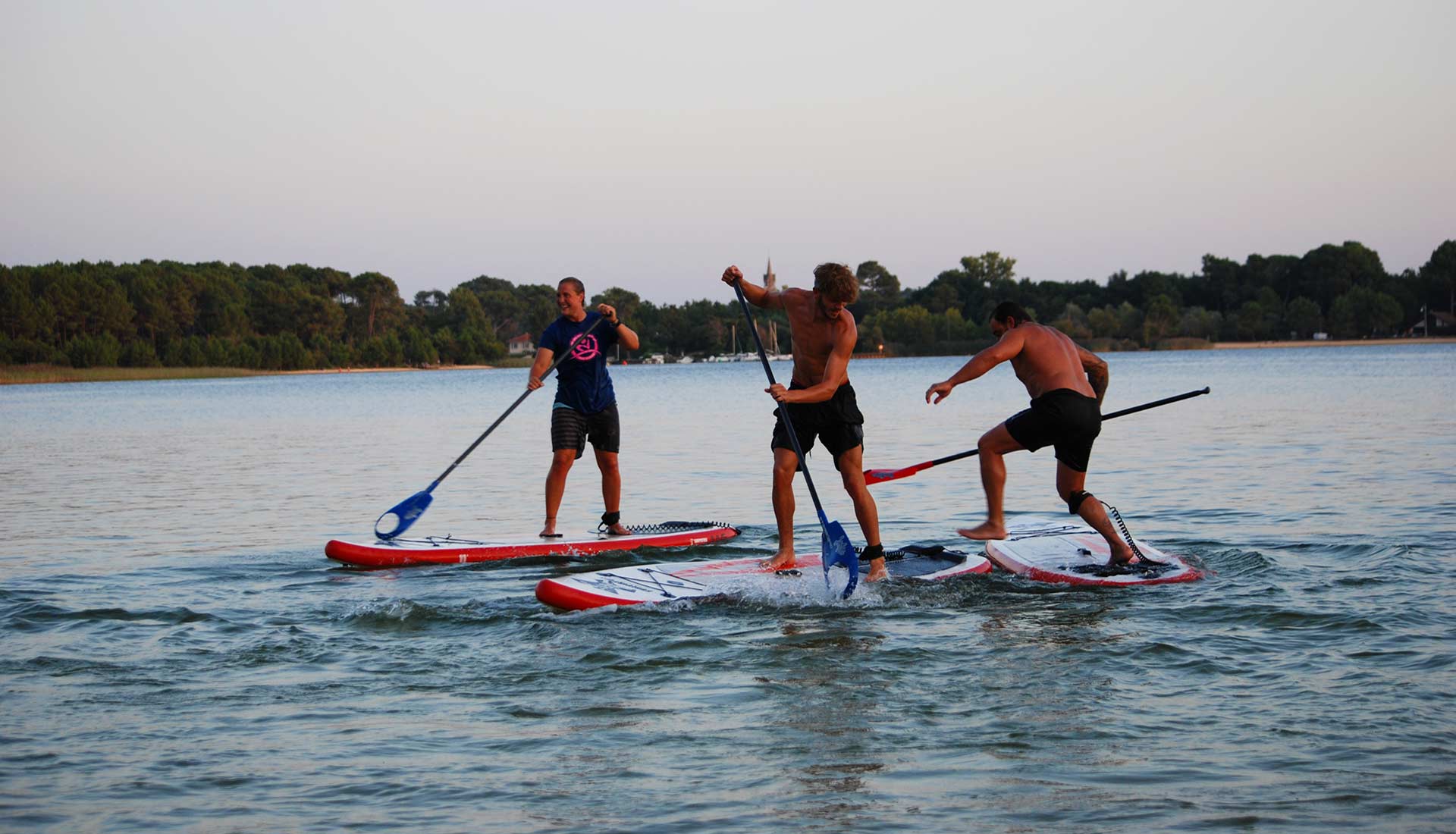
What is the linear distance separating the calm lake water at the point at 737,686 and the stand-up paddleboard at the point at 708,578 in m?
0.14

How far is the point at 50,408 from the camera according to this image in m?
49.8

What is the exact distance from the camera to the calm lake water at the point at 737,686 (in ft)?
15.4

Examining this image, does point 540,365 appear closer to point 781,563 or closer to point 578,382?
point 578,382

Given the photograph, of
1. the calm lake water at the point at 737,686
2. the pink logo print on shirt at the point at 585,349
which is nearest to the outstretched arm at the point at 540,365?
the pink logo print on shirt at the point at 585,349

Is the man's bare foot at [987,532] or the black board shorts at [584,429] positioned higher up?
the black board shorts at [584,429]

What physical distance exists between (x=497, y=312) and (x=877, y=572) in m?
169

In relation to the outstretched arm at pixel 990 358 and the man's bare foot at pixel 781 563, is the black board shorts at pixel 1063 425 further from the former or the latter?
the man's bare foot at pixel 781 563

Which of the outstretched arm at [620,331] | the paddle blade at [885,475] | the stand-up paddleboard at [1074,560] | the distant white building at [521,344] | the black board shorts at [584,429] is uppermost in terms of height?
the distant white building at [521,344]

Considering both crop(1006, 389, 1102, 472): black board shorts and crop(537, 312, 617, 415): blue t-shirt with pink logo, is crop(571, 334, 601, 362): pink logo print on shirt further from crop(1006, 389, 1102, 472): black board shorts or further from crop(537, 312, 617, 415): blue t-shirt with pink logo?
crop(1006, 389, 1102, 472): black board shorts

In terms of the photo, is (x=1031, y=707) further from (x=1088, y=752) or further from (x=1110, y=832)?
(x=1110, y=832)

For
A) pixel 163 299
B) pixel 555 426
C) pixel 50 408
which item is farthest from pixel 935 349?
pixel 555 426

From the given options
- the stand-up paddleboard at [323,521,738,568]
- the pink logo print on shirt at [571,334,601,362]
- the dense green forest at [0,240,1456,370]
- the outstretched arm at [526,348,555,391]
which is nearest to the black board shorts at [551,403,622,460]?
the outstretched arm at [526,348,555,391]

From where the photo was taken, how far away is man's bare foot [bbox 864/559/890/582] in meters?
8.54

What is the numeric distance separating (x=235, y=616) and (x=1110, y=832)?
600 centimetres
